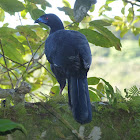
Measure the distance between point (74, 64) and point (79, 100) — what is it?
34 cm

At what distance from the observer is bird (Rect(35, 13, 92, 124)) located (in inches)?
64.0

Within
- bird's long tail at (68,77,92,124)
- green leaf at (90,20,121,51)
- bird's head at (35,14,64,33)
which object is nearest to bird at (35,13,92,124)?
bird's long tail at (68,77,92,124)

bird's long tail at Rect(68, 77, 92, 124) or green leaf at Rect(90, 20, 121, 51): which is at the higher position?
green leaf at Rect(90, 20, 121, 51)

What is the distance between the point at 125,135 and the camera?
1.72 m

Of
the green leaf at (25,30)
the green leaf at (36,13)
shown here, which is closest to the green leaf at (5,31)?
the green leaf at (25,30)

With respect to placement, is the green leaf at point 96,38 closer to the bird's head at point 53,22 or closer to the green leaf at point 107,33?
the green leaf at point 107,33

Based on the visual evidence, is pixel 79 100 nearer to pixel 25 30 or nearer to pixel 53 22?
pixel 25 30

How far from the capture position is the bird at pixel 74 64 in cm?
163

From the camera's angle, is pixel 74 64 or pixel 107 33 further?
pixel 107 33

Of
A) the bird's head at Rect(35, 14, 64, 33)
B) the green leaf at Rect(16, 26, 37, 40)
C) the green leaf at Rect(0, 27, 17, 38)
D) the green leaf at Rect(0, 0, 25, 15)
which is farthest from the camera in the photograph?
the bird's head at Rect(35, 14, 64, 33)

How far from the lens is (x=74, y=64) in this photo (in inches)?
74.4

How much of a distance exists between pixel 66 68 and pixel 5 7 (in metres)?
0.69

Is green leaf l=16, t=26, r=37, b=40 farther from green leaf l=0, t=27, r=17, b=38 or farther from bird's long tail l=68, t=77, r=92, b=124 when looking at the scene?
bird's long tail l=68, t=77, r=92, b=124

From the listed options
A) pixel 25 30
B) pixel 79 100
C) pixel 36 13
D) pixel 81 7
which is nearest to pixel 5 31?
pixel 25 30
